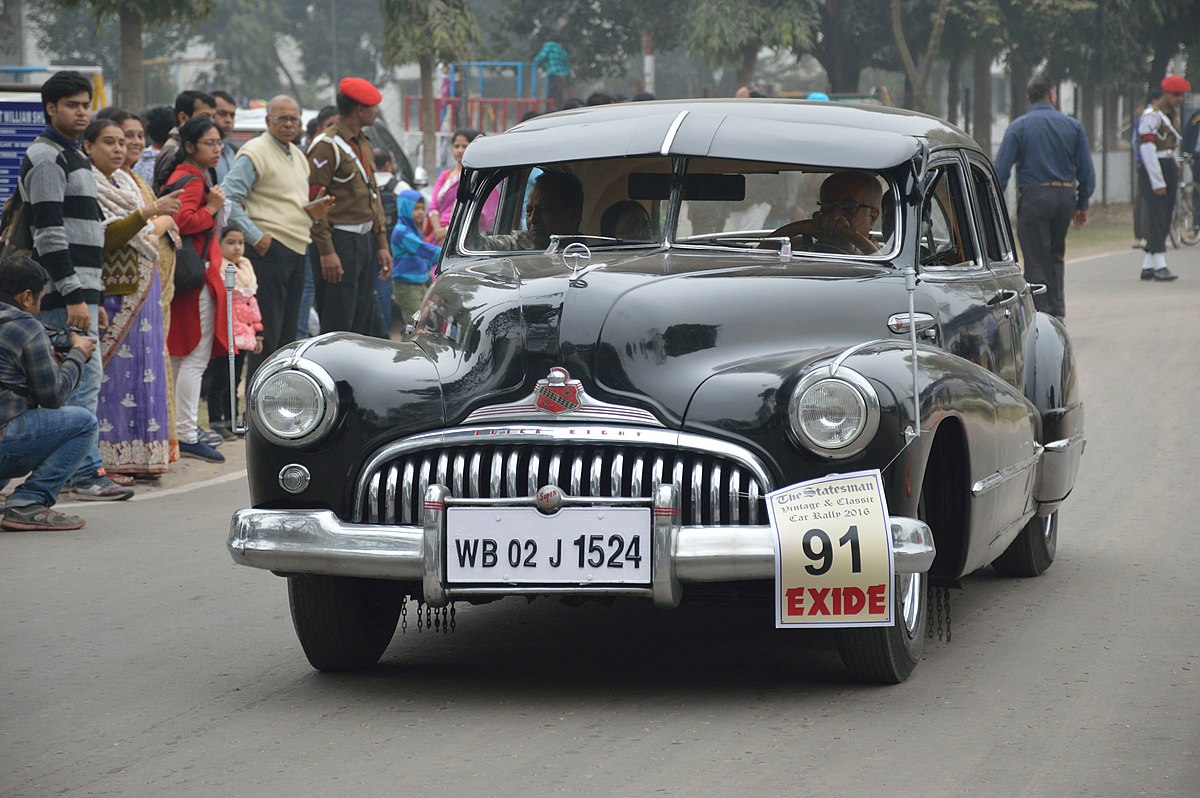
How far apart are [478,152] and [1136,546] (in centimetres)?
332

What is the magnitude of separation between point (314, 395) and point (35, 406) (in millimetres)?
3610

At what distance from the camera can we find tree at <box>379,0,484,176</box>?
29.7 m

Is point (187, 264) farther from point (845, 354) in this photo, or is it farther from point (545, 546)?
point (845, 354)

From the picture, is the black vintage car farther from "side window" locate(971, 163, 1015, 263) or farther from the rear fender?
"side window" locate(971, 163, 1015, 263)

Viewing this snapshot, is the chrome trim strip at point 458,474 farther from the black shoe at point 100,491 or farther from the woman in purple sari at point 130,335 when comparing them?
the woman in purple sari at point 130,335

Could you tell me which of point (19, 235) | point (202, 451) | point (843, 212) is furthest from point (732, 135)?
point (202, 451)

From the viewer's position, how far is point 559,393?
520cm

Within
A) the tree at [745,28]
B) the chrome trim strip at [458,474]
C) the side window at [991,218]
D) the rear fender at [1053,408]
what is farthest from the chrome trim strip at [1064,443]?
the tree at [745,28]

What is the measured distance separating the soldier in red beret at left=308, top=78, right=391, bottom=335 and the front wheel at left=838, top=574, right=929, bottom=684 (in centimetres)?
695

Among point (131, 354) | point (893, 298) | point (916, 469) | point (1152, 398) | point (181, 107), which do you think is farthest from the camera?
point (1152, 398)

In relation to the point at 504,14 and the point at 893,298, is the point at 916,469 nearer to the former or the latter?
the point at 893,298

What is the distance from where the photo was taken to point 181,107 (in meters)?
11.8

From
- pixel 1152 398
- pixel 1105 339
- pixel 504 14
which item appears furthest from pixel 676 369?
pixel 504 14

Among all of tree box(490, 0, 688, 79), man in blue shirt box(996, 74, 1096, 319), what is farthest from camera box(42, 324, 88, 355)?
tree box(490, 0, 688, 79)
